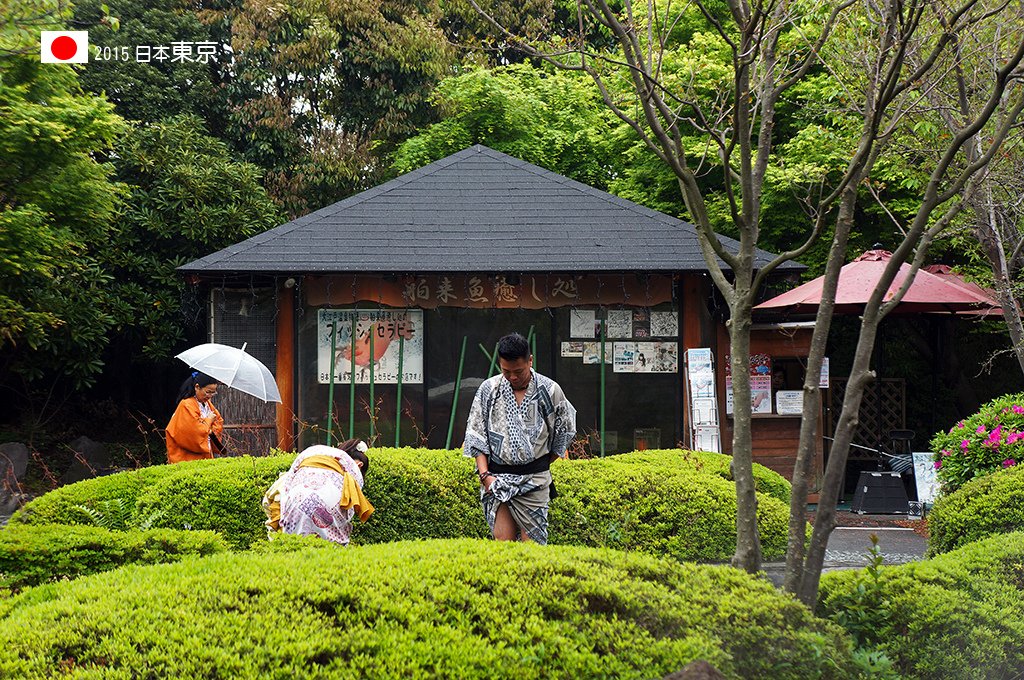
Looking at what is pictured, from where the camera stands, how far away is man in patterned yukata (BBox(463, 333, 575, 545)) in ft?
19.2

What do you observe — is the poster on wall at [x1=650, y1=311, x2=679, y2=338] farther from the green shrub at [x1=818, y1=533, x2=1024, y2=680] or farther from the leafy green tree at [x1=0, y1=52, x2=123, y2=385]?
the green shrub at [x1=818, y1=533, x2=1024, y2=680]

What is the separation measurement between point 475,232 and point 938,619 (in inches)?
401

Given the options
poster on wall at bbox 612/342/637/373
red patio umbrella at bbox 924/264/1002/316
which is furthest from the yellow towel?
red patio umbrella at bbox 924/264/1002/316

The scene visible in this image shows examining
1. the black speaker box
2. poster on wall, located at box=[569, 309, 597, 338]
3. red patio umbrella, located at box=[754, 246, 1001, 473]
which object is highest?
red patio umbrella, located at box=[754, 246, 1001, 473]

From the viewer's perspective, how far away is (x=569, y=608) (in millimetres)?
4070

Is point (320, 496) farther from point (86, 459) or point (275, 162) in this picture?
point (275, 162)

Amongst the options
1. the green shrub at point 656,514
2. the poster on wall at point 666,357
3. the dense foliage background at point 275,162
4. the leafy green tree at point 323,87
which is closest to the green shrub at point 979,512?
the green shrub at point 656,514

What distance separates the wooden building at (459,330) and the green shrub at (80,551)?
7796 millimetres

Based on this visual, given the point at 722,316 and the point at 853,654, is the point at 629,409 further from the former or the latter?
the point at 853,654

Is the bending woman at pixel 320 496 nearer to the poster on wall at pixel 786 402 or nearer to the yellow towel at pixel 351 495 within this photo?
the yellow towel at pixel 351 495

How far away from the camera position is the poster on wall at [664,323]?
13961 millimetres

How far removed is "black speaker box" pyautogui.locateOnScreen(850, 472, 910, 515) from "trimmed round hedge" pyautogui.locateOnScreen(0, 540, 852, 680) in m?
9.11

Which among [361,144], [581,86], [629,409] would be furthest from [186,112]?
[629,409]

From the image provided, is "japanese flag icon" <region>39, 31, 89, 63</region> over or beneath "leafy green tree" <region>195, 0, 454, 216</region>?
beneath
